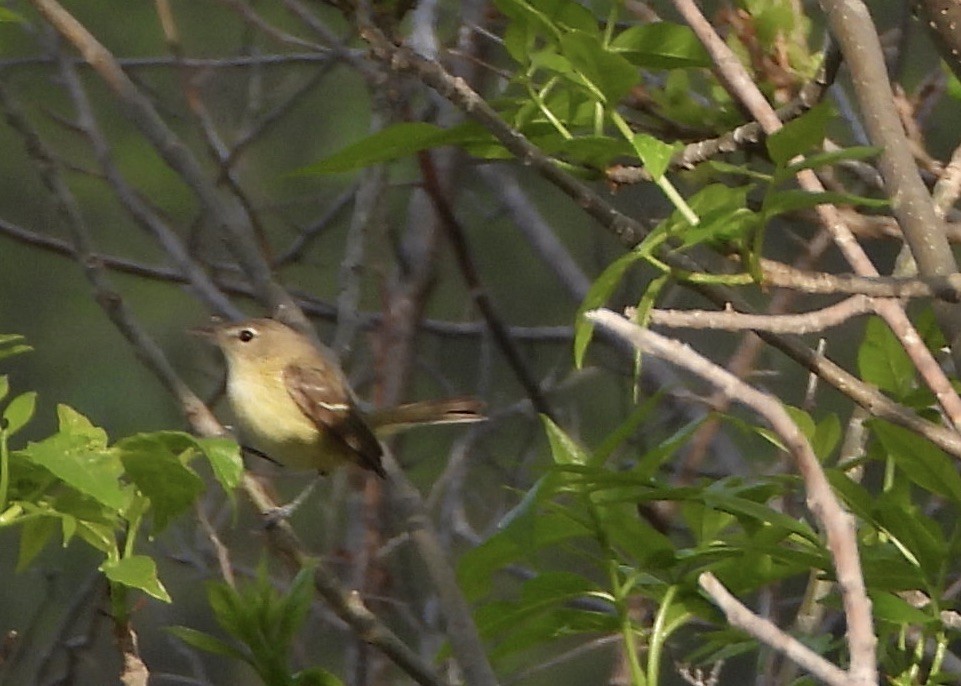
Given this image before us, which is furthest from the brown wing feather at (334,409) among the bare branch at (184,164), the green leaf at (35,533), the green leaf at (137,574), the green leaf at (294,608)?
the green leaf at (137,574)

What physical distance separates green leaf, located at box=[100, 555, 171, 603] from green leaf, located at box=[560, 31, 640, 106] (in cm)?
60

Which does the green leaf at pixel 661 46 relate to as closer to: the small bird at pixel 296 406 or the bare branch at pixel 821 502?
the bare branch at pixel 821 502

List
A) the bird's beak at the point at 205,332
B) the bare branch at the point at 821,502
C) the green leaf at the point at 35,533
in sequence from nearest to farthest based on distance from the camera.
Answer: the bare branch at the point at 821,502, the green leaf at the point at 35,533, the bird's beak at the point at 205,332

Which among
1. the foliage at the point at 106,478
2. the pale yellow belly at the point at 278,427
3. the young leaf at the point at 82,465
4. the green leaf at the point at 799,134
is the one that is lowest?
the pale yellow belly at the point at 278,427

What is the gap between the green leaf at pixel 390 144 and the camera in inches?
57.8

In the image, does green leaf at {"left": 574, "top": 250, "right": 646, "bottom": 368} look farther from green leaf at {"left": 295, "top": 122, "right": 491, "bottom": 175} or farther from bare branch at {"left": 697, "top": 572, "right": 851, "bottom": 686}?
bare branch at {"left": 697, "top": 572, "right": 851, "bottom": 686}

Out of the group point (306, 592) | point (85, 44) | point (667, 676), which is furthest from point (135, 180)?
point (306, 592)

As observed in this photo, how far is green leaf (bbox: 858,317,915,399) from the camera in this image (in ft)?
5.51

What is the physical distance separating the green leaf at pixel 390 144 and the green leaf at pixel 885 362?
1.77ft

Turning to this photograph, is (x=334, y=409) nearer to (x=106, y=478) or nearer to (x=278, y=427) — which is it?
(x=278, y=427)

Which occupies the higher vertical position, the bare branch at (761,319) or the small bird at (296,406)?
the bare branch at (761,319)

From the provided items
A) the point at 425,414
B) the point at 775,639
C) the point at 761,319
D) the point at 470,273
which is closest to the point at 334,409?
the point at 425,414

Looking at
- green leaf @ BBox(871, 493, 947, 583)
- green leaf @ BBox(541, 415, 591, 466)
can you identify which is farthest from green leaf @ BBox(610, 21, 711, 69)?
green leaf @ BBox(871, 493, 947, 583)

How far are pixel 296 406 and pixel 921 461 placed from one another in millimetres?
2746
